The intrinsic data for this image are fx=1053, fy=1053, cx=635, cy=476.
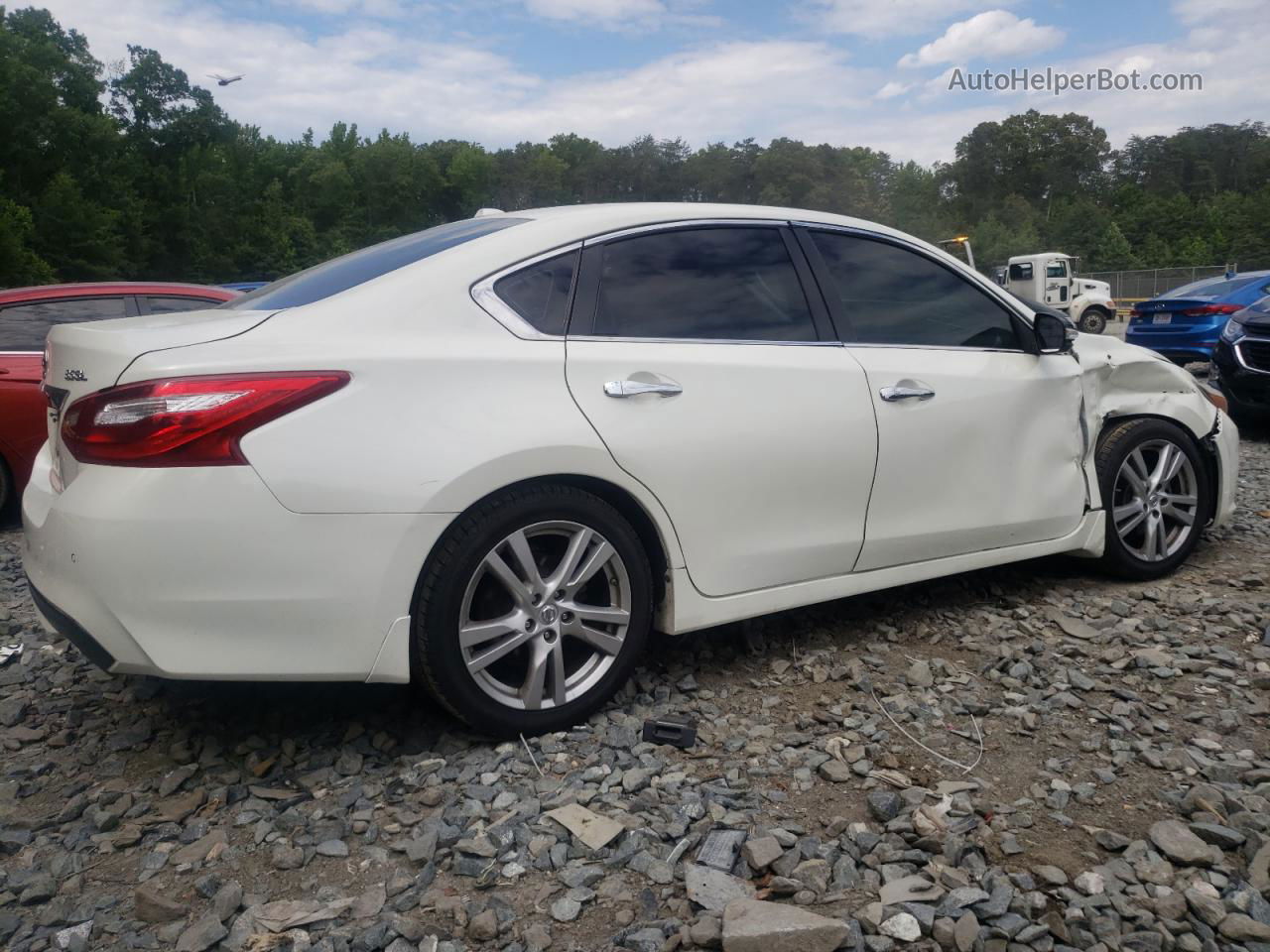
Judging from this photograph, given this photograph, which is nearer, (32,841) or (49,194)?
(32,841)

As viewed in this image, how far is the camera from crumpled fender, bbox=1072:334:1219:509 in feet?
14.1

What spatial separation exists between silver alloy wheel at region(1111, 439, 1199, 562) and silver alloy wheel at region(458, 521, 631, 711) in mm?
2448

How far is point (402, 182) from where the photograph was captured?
8425cm

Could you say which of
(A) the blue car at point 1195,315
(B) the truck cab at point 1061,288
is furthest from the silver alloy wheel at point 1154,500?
(B) the truck cab at point 1061,288

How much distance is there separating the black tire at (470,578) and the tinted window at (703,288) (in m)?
0.58

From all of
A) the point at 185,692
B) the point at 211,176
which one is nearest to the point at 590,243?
the point at 185,692

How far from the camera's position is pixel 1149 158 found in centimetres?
9069

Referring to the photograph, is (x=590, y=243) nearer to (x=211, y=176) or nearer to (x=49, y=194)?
(x=49, y=194)

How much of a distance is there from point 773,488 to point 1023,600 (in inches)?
61.3

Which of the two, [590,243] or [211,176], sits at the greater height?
[211,176]

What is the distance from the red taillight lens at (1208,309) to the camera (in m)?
13.1

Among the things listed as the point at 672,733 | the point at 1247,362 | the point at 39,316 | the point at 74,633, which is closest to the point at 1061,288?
the point at 1247,362

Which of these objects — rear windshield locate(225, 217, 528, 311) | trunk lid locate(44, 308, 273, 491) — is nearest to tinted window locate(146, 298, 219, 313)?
rear windshield locate(225, 217, 528, 311)

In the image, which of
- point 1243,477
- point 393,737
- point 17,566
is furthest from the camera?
point 1243,477
